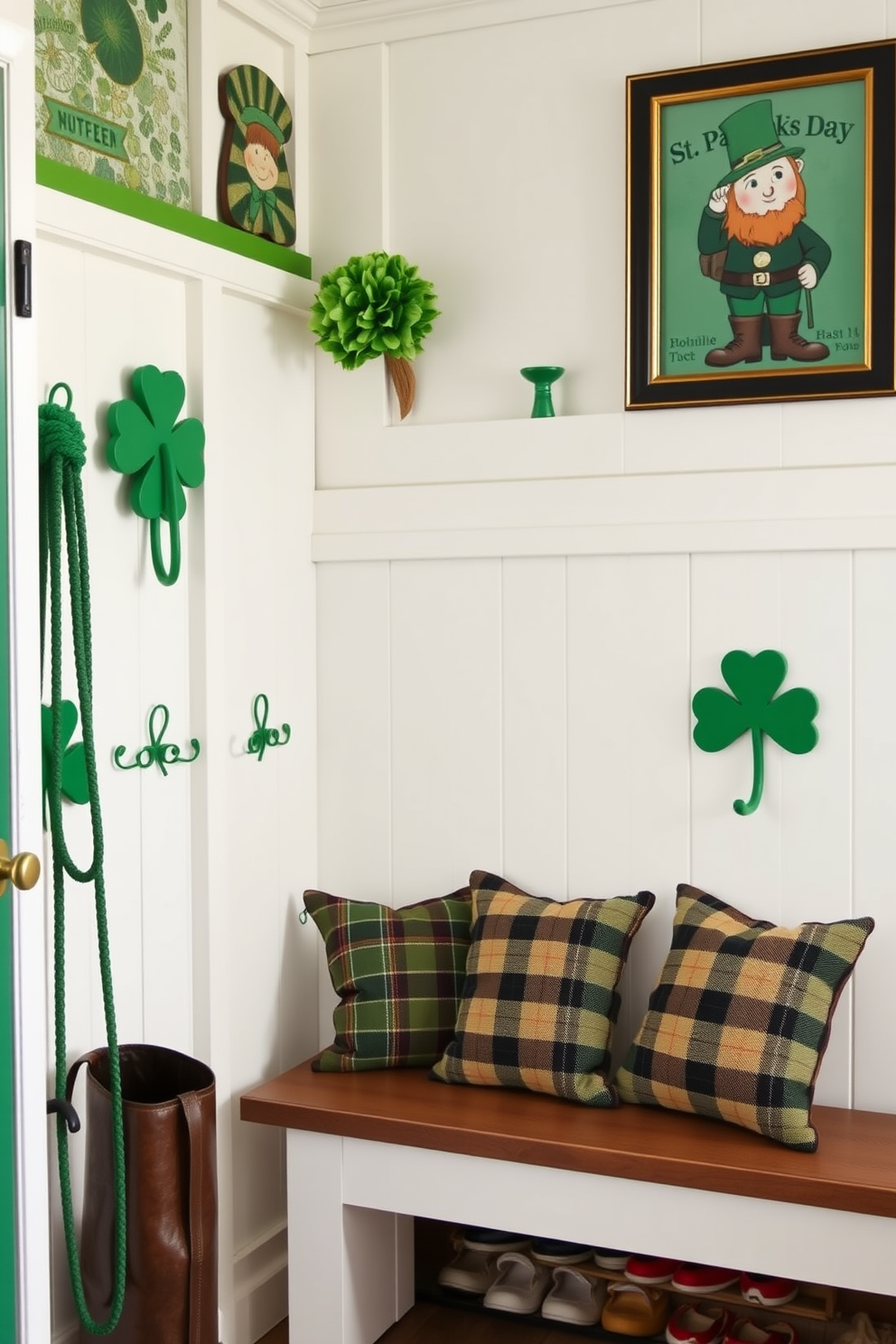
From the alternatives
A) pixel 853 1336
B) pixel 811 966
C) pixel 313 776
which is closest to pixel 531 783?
pixel 313 776

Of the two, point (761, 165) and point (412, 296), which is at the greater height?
point (761, 165)

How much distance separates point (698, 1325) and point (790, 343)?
1764 millimetres

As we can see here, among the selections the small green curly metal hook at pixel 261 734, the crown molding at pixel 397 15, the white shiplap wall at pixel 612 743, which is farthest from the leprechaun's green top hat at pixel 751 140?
the small green curly metal hook at pixel 261 734

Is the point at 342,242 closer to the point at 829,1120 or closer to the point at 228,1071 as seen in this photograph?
the point at 228,1071

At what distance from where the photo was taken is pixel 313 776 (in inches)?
110

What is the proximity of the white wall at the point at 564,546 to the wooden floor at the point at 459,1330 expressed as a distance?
0.62 meters

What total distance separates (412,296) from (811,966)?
139cm

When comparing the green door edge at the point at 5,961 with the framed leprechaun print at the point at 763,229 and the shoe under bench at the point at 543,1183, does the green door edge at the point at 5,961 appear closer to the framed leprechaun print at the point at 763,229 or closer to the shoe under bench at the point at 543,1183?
the shoe under bench at the point at 543,1183

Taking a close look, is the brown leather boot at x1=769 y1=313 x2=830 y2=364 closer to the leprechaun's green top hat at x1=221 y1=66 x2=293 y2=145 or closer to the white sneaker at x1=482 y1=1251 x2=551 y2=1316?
the leprechaun's green top hat at x1=221 y1=66 x2=293 y2=145

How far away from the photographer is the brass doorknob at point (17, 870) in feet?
5.35

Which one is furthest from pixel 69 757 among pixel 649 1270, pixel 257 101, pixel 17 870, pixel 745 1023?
pixel 649 1270

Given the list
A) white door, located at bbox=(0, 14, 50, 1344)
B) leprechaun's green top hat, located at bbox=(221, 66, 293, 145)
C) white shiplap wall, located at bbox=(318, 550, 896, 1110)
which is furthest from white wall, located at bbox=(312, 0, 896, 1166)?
white door, located at bbox=(0, 14, 50, 1344)

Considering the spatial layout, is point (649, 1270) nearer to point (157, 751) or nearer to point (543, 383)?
point (157, 751)

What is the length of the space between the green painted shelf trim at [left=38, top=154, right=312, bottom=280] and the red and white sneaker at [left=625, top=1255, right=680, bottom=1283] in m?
1.98
